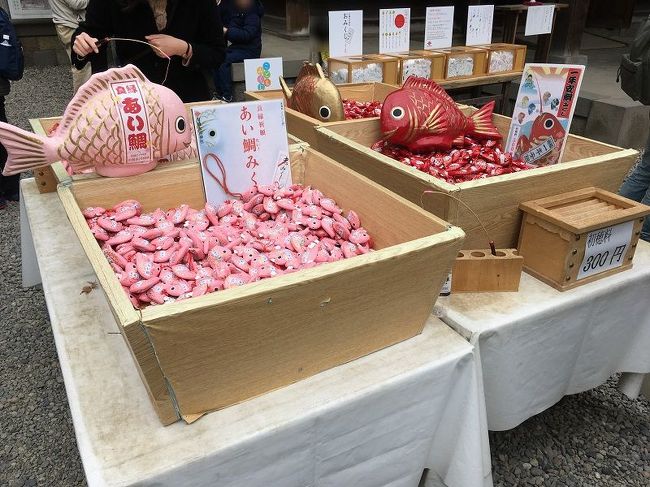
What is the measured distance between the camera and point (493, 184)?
48.2 inches

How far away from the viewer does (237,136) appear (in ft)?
4.50

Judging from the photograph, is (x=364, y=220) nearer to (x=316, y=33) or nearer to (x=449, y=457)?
(x=449, y=457)

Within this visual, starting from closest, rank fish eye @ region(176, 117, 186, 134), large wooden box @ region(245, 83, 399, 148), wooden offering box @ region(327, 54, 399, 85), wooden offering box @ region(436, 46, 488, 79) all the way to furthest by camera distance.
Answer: fish eye @ region(176, 117, 186, 134)
large wooden box @ region(245, 83, 399, 148)
wooden offering box @ region(327, 54, 399, 85)
wooden offering box @ region(436, 46, 488, 79)

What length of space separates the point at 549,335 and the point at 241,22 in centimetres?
404

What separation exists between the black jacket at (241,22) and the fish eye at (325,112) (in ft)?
9.27

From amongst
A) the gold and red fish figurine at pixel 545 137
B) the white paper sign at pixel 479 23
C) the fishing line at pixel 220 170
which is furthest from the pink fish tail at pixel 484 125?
the white paper sign at pixel 479 23

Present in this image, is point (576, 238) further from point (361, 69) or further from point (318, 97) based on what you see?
point (361, 69)

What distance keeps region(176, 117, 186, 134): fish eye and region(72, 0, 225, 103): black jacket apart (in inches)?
27.0

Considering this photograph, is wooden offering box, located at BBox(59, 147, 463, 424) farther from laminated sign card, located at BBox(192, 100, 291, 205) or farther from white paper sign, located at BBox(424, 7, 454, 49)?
white paper sign, located at BBox(424, 7, 454, 49)

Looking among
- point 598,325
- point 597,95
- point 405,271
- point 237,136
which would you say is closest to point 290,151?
point 237,136

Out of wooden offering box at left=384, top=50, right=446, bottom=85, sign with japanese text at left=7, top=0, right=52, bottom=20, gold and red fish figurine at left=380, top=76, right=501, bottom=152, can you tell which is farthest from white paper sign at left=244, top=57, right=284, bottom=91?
sign with japanese text at left=7, top=0, right=52, bottom=20

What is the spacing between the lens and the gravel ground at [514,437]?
160 centimetres

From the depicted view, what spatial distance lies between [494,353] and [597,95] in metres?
4.56

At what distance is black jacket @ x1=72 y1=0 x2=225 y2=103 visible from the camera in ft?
6.19
